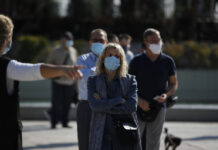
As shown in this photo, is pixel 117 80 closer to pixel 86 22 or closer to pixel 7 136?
pixel 7 136

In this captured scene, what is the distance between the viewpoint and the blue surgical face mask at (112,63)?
5.21m

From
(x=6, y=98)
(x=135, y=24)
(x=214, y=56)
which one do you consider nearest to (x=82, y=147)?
(x=6, y=98)

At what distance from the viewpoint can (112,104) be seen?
5.09m

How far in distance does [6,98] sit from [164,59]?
115 inches

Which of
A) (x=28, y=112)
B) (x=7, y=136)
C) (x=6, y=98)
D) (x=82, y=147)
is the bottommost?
(x=28, y=112)

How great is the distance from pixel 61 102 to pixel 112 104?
6189mm

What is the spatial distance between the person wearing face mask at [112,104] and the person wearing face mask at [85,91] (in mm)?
746

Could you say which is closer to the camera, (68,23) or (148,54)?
(148,54)

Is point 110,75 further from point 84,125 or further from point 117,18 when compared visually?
point 117,18

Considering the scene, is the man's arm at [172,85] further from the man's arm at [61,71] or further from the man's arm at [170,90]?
the man's arm at [61,71]

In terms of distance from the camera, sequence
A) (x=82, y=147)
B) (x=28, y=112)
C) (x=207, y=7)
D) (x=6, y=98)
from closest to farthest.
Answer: (x=6, y=98) < (x=82, y=147) < (x=28, y=112) < (x=207, y=7)

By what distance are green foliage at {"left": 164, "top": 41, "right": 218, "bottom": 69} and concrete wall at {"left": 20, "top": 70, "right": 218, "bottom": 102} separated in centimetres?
36

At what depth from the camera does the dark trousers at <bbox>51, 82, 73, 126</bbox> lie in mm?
11102

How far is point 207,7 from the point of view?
2653cm
